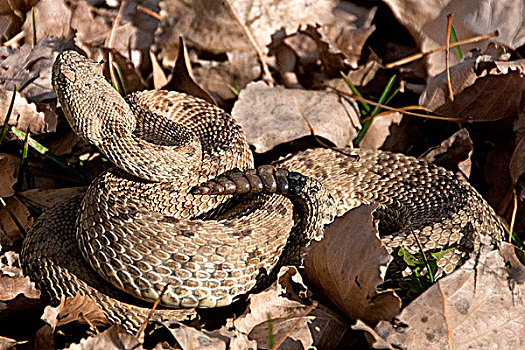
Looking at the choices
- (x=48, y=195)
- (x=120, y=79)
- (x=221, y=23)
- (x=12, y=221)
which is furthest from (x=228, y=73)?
(x=12, y=221)

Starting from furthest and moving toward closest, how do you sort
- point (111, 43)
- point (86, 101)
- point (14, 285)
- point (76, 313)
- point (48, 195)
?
point (111, 43) < point (48, 195) < point (86, 101) < point (14, 285) < point (76, 313)

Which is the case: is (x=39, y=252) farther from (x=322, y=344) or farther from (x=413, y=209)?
(x=413, y=209)

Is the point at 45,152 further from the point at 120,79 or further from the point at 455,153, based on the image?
the point at 455,153

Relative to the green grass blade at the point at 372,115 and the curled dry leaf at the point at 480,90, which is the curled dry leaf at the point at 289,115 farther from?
the curled dry leaf at the point at 480,90

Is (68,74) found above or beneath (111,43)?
above

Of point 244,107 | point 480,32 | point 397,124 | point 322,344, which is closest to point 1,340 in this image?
point 322,344

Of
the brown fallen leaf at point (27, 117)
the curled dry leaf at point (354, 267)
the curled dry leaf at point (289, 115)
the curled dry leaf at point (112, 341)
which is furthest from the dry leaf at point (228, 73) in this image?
the curled dry leaf at point (112, 341)
